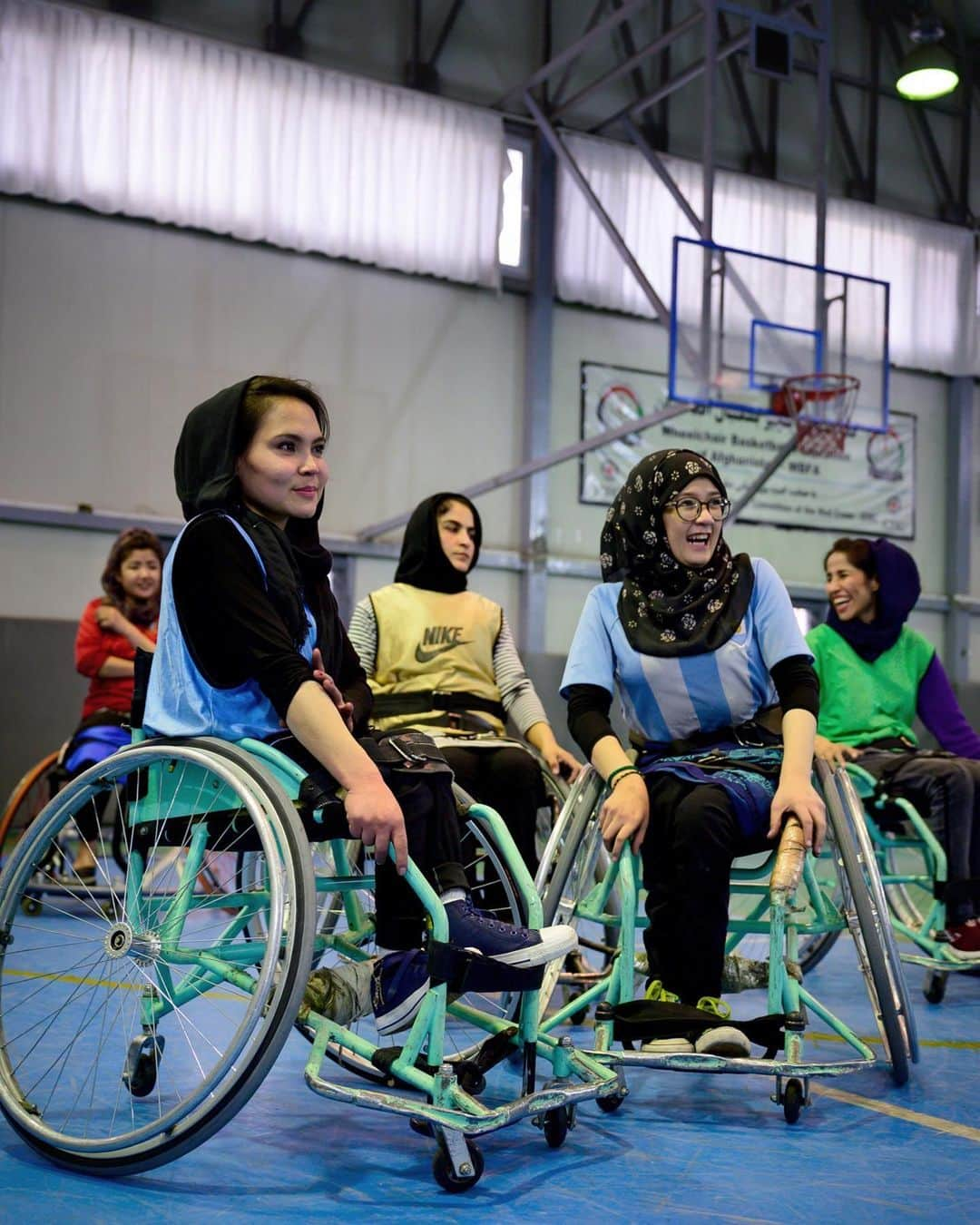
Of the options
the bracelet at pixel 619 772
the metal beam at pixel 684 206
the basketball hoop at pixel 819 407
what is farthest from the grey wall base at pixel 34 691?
the bracelet at pixel 619 772

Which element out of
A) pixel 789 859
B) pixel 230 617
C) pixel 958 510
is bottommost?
pixel 789 859

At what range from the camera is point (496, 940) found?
1638 millimetres

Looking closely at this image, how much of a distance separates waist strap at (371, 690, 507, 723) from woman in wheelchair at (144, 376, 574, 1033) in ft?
4.04

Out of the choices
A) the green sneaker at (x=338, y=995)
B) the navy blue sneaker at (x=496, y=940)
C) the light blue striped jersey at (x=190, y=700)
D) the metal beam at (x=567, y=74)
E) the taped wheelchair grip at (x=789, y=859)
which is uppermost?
the metal beam at (x=567, y=74)

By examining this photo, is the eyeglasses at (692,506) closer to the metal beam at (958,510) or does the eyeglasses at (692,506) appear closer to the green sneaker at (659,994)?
the green sneaker at (659,994)

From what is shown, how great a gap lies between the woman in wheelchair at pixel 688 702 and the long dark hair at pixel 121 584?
2179 mm

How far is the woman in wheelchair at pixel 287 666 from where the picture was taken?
5.38 feet

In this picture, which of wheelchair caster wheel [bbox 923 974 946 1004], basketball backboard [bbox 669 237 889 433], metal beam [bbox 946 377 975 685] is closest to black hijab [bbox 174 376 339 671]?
wheelchair caster wheel [bbox 923 974 946 1004]

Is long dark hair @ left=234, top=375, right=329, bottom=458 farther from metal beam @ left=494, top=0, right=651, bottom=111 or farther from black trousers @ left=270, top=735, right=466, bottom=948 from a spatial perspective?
metal beam @ left=494, top=0, right=651, bottom=111

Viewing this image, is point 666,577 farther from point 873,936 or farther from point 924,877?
point 924,877

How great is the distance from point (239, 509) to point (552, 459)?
5.67m

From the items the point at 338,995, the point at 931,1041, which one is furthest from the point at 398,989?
the point at 931,1041

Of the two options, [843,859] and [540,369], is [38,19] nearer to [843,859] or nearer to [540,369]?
[540,369]

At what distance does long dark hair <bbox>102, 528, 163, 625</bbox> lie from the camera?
420cm
